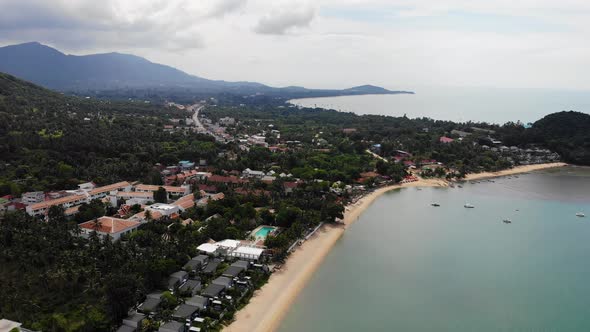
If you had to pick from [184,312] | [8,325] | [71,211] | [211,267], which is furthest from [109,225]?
[184,312]

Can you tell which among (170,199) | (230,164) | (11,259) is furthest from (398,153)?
(11,259)

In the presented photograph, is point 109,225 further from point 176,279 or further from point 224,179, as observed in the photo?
point 224,179

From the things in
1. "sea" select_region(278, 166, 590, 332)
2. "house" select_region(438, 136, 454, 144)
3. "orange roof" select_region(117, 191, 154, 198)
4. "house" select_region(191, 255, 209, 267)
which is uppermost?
"house" select_region(438, 136, 454, 144)

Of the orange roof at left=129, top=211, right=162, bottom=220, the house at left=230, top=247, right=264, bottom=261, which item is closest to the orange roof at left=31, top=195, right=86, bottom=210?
the orange roof at left=129, top=211, right=162, bottom=220

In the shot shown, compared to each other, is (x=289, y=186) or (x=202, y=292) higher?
(x=289, y=186)

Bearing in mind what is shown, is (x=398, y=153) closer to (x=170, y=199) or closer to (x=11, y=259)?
(x=170, y=199)

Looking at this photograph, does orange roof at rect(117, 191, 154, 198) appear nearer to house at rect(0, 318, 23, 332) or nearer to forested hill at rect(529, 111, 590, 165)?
house at rect(0, 318, 23, 332)

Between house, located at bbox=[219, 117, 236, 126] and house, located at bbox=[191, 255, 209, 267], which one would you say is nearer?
house, located at bbox=[191, 255, 209, 267]

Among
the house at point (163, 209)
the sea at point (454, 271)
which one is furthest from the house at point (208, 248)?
Result: the house at point (163, 209)
